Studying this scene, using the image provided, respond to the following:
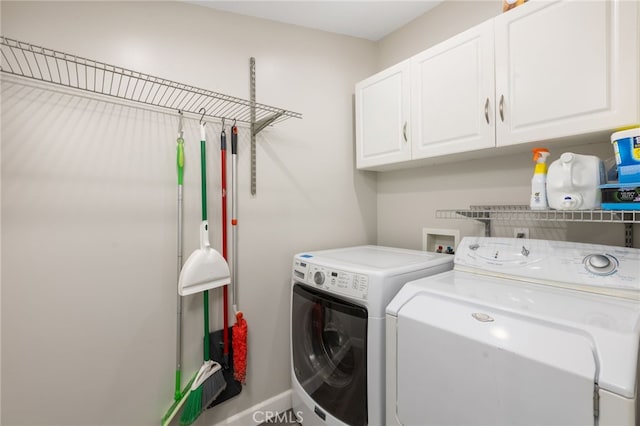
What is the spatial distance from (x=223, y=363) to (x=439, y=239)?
160cm

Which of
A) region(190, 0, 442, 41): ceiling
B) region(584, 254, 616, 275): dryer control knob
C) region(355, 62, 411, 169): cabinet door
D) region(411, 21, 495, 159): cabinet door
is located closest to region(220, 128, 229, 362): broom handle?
region(190, 0, 442, 41): ceiling

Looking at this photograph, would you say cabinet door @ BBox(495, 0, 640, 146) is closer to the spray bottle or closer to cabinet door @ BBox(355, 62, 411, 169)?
the spray bottle

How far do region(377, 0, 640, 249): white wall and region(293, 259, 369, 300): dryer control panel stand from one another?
0.92 m

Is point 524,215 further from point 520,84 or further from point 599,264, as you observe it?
point 520,84

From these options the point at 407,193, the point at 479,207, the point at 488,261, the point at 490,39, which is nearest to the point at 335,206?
the point at 407,193

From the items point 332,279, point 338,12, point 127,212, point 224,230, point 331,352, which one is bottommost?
point 331,352

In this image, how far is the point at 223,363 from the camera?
63.9 inches

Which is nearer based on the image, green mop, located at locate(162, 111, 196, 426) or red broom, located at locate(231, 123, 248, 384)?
green mop, located at locate(162, 111, 196, 426)

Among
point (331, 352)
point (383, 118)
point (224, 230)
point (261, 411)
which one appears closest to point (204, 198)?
point (224, 230)

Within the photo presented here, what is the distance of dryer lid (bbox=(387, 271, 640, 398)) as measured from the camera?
687 mm

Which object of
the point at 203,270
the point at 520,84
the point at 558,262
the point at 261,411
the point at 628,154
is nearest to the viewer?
the point at 628,154

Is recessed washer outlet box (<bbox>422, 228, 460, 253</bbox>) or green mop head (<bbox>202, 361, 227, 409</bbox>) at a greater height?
recessed washer outlet box (<bbox>422, 228, 460, 253</bbox>)

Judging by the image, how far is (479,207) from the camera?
1.65m

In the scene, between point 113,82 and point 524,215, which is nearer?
point 113,82
